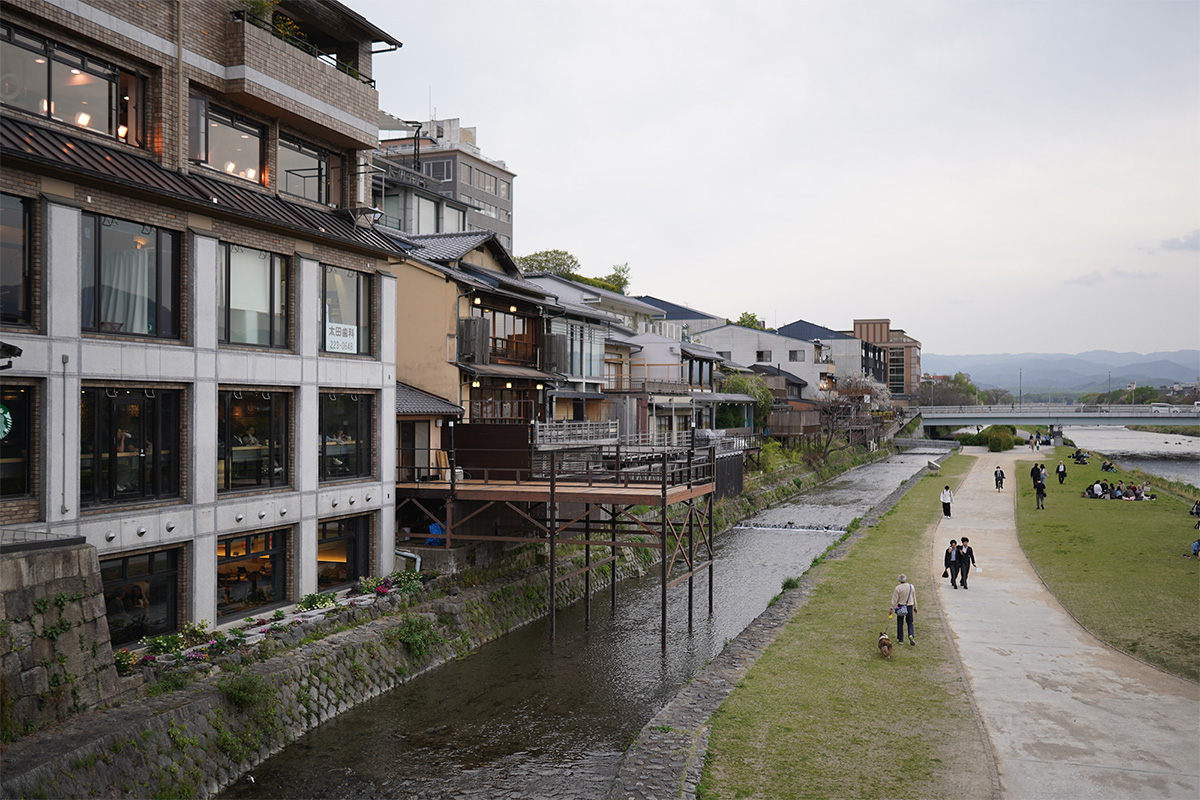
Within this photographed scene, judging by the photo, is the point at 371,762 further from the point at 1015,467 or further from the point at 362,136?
the point at 1015,467

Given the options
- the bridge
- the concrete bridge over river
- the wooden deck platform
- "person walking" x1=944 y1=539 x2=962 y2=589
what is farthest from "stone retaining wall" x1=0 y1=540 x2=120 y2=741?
the bridge

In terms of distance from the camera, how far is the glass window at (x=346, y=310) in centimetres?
2322

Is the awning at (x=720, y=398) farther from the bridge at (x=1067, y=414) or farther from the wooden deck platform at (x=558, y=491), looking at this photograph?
the bridge at (x=1067, y=414)

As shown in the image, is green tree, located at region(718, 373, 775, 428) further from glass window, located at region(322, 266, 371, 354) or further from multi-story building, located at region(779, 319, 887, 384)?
glass window, located at region(322, 266, 371, 354)

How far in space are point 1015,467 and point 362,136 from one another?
66.3 metres

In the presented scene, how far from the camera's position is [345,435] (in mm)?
24016

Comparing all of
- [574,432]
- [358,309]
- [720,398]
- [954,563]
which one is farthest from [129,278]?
[720,398]

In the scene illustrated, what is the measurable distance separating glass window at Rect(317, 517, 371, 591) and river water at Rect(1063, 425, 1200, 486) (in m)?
69.8

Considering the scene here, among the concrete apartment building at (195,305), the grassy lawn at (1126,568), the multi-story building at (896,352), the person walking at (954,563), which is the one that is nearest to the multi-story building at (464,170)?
the concrete apartment building at (195,305)

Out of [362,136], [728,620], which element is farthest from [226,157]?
[728,620]

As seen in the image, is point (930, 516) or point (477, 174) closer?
point (930, 516)

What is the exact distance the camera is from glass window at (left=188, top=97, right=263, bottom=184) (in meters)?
20.0

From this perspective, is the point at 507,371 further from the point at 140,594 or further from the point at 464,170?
the point at 464,170

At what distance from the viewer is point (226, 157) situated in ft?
68.5
